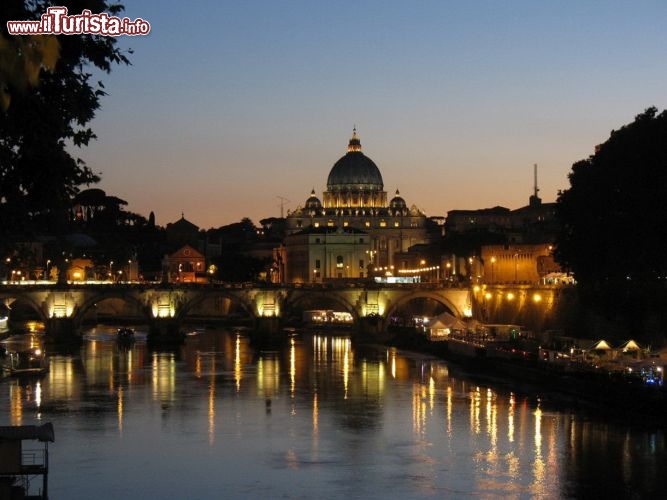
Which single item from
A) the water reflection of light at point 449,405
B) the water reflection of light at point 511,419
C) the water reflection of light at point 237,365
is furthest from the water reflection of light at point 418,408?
the water reflection of light at point 237,365

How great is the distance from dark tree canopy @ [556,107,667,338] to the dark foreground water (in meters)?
7.53

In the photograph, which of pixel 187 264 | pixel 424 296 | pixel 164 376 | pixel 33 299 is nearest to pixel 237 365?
pixel 164 376

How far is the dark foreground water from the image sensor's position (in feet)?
93.4

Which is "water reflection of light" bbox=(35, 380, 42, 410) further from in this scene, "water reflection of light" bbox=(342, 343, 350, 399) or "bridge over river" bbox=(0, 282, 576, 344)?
"bridge over river" bbox=(0, 282, 576, 344)

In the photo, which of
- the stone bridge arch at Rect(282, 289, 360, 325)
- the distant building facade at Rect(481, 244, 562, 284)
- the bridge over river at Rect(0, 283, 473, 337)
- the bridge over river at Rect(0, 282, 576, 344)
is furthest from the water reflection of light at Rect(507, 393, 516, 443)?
the distant building facade at Rect(481, 244, 562, 284)

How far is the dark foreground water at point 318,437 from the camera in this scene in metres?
28.5

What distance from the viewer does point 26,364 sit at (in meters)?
53.6

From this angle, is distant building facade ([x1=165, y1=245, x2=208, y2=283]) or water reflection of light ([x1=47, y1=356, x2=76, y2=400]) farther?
distant building facade ([x1=165, y1=245, x2=208, y2=283])

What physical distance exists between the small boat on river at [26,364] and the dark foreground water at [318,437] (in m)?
0.81

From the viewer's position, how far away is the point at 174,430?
3747 cm

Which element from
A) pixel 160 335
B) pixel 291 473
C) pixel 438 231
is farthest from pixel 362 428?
pixel 438 231

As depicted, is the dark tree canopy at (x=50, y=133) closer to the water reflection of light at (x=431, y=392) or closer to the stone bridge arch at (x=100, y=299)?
the water reflection of light at (x=431, y=392)

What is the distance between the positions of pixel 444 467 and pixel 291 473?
3.84m

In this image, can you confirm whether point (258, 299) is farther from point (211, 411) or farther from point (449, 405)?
point (211, 411)
